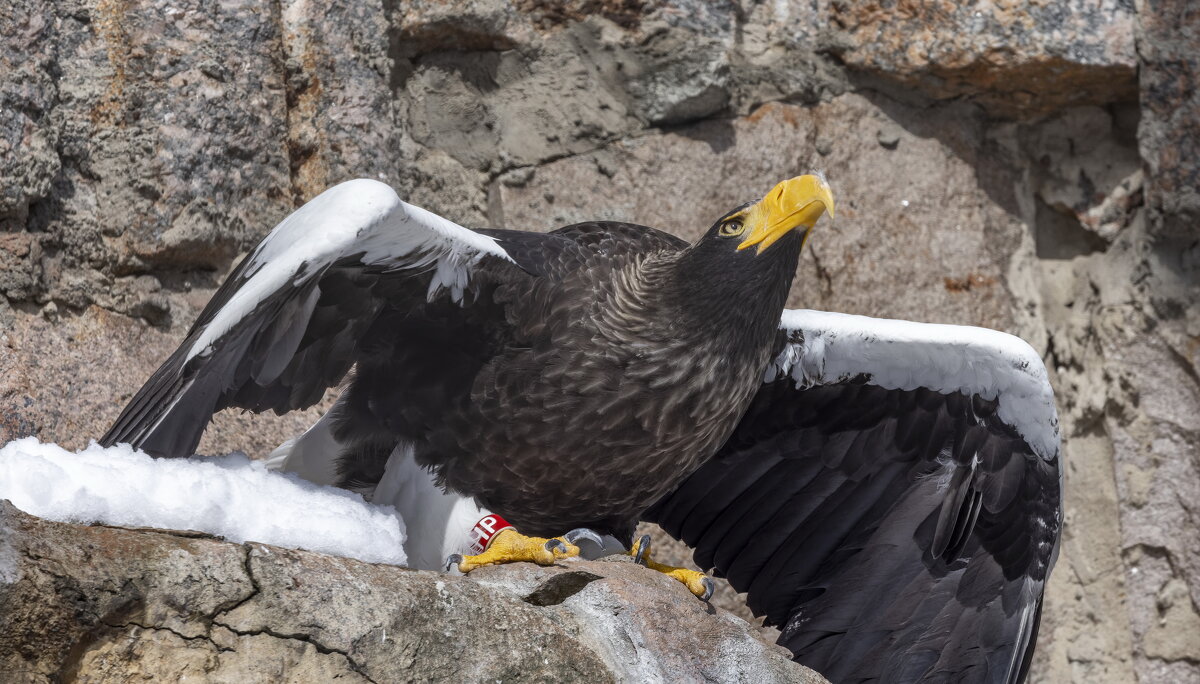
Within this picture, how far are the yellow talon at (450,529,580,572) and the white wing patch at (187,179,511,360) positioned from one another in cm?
49

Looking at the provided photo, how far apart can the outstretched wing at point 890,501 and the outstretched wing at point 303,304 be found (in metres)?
0.91

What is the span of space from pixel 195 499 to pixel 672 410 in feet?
3.08

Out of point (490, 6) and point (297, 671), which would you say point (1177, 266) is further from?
point (297, 671)

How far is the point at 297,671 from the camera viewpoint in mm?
1873

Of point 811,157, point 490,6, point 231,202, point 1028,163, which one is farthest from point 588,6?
point 1028,163

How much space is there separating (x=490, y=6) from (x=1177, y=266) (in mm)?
1905

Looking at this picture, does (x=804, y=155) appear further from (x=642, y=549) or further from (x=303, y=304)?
(x=303, y=304)

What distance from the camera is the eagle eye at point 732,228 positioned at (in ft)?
9.17

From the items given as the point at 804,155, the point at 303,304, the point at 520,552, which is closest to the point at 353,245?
the point at 303,304

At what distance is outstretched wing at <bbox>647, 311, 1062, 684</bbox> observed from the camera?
2.98 meters

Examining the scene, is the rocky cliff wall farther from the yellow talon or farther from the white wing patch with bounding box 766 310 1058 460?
the yellow talon

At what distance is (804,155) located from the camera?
3.68 meters

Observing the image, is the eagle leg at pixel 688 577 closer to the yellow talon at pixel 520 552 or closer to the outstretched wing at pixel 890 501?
the yellow talon at pixel 520 552

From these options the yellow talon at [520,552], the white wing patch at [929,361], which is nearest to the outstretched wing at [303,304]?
the yellow talon at [520,552]
